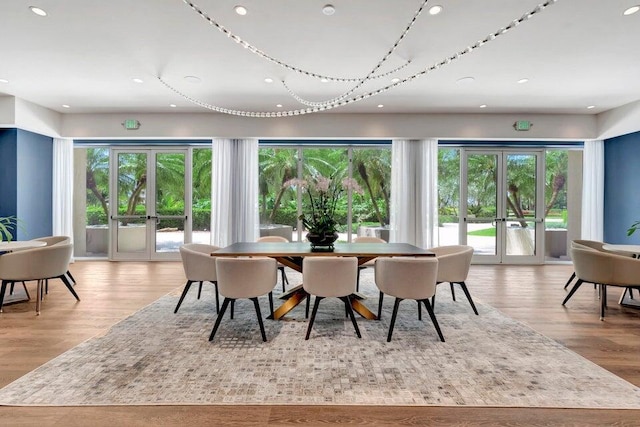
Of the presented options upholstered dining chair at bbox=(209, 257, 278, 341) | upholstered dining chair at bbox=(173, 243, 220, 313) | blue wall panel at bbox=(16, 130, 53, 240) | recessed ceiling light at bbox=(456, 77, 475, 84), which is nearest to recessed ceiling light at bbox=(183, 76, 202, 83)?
upholstered dining chair at bbox=(173, 243, 220, 313)

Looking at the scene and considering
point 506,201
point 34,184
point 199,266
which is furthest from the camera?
point 506,201

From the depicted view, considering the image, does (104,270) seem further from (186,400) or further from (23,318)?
(186,400)

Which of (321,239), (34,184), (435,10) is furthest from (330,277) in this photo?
(34,184)

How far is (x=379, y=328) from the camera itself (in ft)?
10.4

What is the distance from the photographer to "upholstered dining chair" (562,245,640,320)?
3414mm

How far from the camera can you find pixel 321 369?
2.38 meters

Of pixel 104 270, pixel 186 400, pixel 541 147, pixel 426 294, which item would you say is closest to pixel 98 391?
pixel 186 400

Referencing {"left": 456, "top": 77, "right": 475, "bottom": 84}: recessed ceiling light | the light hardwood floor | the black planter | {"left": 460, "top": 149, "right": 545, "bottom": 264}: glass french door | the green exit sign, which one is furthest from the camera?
{"left": 460, "top": 149, "right": 545, "bottom": 264}: glass french door

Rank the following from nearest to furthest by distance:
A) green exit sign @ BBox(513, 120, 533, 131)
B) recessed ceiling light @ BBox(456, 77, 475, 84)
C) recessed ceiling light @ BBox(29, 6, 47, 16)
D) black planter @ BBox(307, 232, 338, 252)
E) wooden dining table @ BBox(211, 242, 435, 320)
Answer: recessed ceiling light @ BBox(29, 6, 47, 16) < wooden dining table @ BBox(211, 242, 435, 320) < black planter @ BBox(307, 232, 338, 252) < recessed ceiling light @ BBox(456, 77, 475, 84) < green exit sign @ BBox(513, 120, 533, 131)

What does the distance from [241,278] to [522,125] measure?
611cm

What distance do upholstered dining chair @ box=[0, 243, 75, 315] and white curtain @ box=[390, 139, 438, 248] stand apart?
537 cm

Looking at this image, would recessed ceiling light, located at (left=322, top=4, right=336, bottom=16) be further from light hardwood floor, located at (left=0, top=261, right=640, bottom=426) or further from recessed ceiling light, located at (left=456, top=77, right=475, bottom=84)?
light hardwood floor, located at (left=0, top=261, right=640, bottom=426)

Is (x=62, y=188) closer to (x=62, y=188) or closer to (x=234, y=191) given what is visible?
(x=62, y=188)

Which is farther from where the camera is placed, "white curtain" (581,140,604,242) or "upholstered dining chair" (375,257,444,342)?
"white curtain" (581,140,604,242)
